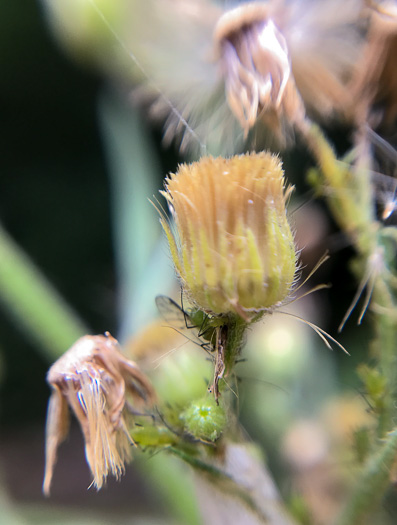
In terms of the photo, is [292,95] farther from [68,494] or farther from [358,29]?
[68,494]

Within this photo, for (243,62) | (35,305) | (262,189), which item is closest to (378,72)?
(243,62)

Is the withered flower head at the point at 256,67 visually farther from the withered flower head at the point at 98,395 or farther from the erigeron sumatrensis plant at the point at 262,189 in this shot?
the withered flower head at the point at 98,395

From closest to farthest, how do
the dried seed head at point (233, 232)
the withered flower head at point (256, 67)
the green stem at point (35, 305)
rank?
the dried seed head at point (233, 232), the withered flower head at point (256, 67), the green stem at point (35, 305)

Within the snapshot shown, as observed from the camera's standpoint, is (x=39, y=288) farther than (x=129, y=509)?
No

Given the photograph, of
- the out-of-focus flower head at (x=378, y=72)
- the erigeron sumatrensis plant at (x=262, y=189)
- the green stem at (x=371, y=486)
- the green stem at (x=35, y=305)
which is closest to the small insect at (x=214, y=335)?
the erigeron sumatrensis plant at (x=262, y=189)

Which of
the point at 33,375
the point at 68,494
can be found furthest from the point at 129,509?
the point at 33,375
